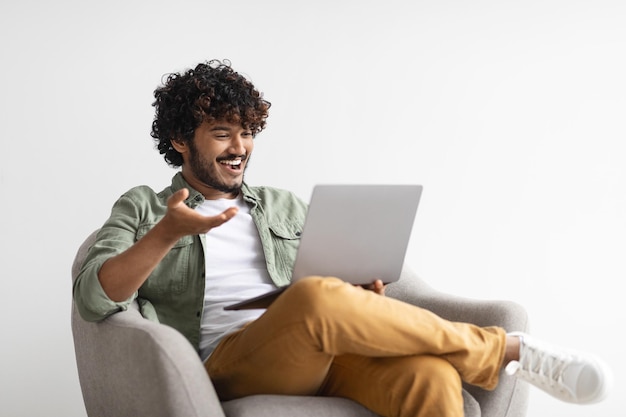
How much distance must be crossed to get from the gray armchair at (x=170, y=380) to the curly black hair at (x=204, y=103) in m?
0.46

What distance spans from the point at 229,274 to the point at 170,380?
60 cm

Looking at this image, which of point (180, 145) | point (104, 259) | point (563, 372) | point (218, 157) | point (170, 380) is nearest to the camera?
point (170, 380)

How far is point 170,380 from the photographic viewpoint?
203cm

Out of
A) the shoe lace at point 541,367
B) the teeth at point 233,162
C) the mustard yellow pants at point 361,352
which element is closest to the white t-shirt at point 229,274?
the teeth at point 233,162

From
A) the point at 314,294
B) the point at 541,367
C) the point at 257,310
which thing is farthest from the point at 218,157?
the point at 541,367

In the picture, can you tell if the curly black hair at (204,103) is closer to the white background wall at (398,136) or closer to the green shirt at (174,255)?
the green shirt at (174,255)

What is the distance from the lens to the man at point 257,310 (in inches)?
82.3

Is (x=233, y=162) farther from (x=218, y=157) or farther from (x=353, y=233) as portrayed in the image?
(x=353, y=233)

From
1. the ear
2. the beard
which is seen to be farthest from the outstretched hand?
the ear

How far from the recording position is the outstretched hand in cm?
211

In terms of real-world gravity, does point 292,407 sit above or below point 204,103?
below

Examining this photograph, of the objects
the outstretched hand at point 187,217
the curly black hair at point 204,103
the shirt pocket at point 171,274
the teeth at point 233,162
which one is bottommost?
the shirt pocket at point 171,274

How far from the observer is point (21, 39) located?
3172mm

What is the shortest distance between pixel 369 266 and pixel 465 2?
1738 mm
